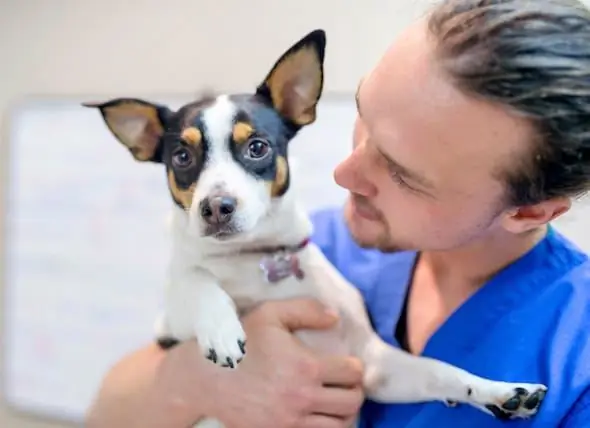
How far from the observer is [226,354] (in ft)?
3.05

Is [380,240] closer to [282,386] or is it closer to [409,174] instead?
[409,174]

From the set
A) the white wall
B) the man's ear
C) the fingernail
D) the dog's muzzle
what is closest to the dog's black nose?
the dog's muzzle

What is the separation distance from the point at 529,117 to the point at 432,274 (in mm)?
337

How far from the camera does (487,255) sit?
103 cm

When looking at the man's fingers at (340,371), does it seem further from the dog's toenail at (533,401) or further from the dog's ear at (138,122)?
the dog's ear at (138,122)

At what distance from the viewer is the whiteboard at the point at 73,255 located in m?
1.90

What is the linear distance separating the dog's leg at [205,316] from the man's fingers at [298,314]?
2.1 inches

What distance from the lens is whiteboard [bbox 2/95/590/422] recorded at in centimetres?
190

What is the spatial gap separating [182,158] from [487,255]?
42 centimetres

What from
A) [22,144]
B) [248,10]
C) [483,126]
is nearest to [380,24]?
[248,10]

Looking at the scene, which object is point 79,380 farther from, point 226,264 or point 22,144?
point 226,264

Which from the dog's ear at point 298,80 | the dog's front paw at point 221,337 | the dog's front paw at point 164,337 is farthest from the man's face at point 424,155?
the dog's front paw at point 164,337

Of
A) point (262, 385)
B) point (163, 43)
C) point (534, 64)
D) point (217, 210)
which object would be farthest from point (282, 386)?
point (163, 43)

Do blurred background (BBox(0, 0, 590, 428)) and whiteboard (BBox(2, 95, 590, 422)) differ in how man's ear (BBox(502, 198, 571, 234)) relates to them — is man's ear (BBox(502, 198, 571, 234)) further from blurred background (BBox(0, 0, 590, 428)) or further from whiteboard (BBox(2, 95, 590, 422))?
whiteboard (BBox(2, 95, 590, 422))
